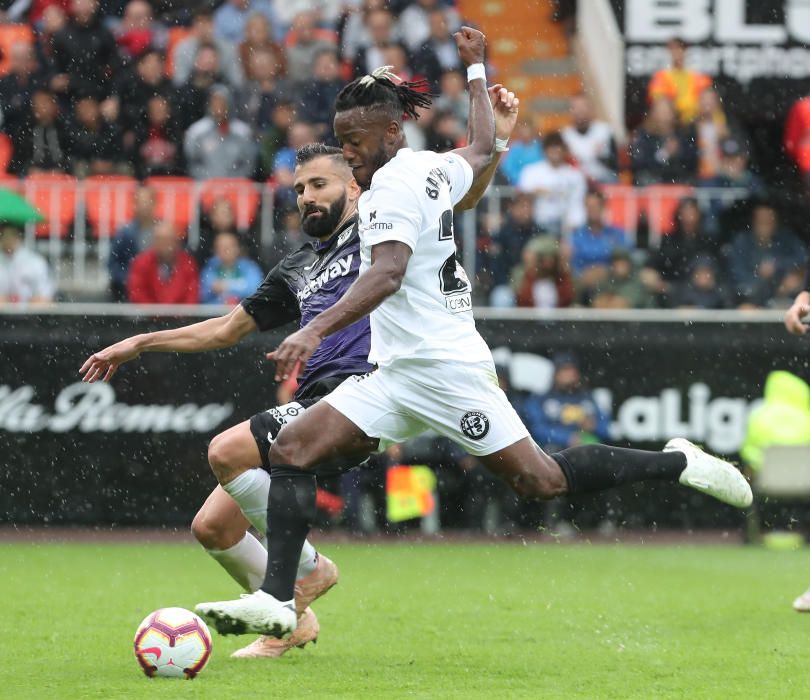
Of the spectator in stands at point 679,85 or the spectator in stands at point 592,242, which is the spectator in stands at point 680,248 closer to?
the spectator in stands at point 592,242

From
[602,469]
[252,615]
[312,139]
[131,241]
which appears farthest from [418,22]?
[252,615]

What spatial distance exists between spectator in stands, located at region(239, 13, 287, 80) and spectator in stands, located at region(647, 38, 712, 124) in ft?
12.9

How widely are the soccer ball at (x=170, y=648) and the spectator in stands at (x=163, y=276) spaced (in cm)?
759

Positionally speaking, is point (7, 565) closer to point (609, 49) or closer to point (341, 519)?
point (341, 519)

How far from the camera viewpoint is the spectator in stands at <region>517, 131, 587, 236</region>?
47.1 feet

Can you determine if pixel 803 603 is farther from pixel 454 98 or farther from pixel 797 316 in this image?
pixel 454 98

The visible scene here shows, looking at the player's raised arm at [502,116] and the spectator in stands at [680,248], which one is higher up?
the player's raised arm at [502,116]

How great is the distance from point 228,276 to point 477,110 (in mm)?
7085

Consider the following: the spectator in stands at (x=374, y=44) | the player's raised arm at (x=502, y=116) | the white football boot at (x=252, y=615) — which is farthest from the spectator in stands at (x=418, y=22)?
the white football boot at (x=252, y=615)

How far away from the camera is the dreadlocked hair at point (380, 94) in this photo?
6168mm

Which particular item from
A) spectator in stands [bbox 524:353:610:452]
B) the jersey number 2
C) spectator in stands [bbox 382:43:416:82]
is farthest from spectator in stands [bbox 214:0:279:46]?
the jersey number 2

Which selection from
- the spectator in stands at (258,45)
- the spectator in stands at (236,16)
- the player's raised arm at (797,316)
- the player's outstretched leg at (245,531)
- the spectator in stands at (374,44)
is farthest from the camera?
the spectator in stands at (236,16)

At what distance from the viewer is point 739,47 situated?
18.1m

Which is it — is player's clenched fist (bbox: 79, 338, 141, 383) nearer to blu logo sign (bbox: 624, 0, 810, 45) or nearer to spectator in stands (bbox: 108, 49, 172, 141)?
spectator in stands (bbox: 108, 49, 172, 141)
